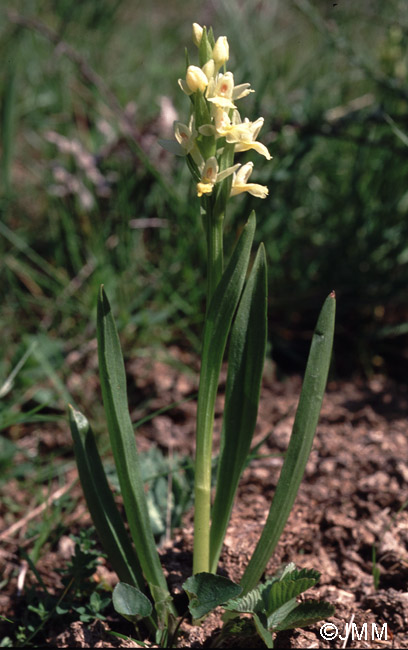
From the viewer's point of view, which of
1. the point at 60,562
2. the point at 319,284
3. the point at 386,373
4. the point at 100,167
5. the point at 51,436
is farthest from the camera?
the point at 100,167

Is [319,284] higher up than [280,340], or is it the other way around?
[319,284]

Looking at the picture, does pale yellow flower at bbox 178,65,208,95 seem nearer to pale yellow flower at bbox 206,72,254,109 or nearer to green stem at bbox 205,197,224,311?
pale yellow flower at bbox 206,72,254,109

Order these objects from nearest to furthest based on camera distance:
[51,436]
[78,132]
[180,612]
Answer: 1. [180,612]
2. [51,436]
3. [78,132]

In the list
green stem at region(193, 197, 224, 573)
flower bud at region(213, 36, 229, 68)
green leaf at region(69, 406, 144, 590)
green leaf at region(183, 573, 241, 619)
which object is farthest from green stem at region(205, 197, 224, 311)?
green leaf at region(183, 573, 241, 619)

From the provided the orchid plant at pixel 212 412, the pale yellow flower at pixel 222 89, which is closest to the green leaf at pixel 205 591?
the orchid plant at pixel 212 412

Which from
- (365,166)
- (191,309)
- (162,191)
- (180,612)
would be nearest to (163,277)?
(191,309)

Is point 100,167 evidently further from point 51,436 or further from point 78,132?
point 51,436

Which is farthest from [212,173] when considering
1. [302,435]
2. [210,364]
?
[302,435]
